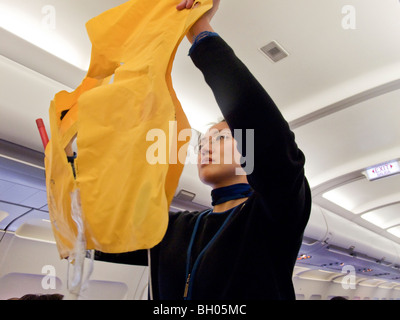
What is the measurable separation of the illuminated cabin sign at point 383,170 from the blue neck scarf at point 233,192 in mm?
3964

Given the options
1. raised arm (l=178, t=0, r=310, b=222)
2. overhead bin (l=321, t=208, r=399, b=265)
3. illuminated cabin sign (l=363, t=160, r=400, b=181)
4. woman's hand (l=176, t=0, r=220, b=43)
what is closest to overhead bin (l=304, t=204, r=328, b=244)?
overhead bin (l=321, t=208, r=399, b=265)

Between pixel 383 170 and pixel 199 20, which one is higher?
pixel 383 170

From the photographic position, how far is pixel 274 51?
2508 millimetres

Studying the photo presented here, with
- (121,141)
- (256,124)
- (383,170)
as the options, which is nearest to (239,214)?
(256,124)

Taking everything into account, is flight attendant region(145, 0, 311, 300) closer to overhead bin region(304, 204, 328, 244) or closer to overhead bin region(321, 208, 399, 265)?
overhead bin region(304, 204, 328, 244)

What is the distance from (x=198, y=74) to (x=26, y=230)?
4.22m

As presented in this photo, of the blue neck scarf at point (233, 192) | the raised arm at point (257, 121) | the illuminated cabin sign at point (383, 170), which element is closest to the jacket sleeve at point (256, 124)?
the raised arm at point (257, 121)

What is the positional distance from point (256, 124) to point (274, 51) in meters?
2.07

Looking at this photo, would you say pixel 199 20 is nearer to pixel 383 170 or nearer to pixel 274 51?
pixel 274 51

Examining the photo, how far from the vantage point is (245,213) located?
0.99m

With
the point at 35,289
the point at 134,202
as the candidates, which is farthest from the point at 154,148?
the point at 35,289

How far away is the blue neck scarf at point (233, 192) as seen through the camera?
118cm

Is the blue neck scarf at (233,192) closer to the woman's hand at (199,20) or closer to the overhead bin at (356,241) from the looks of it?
the woman's hand at (199,20)

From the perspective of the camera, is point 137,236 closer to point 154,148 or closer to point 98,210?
point 98,210
